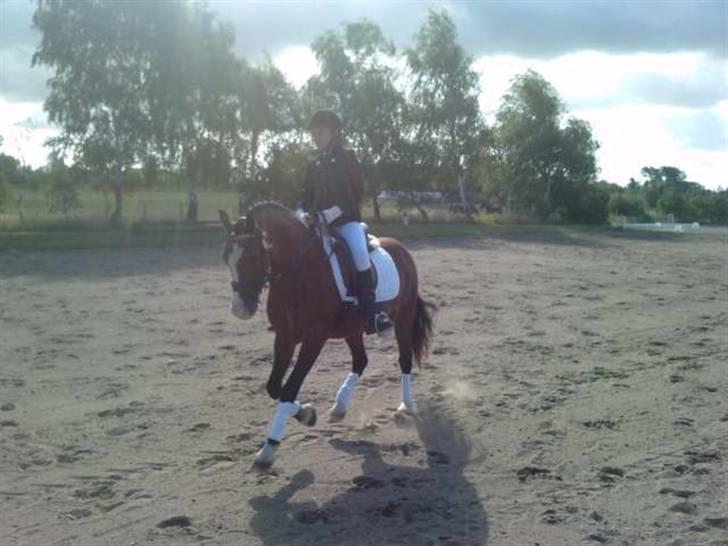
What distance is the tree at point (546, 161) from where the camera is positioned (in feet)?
204

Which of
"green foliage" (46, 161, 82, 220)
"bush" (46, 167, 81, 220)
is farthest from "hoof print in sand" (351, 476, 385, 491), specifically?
"bush" (46, 167, 81, 220)

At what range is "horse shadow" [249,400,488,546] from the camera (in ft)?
18.7

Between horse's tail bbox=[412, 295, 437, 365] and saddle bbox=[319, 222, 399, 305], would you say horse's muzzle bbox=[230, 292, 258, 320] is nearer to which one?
saddle bbox=[319, 222, 399, 305]

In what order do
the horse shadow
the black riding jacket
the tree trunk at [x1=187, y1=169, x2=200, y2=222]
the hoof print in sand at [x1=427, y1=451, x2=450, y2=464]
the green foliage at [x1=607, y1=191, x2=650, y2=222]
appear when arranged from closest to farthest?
the horse shadow, the hoof print in sand at [x1=427, y1=451, x2=450, y2=464], the black riding jacket, the tree trunk at [x1=187, y1=169, x2=200, y2=222], the green foliage at [x1=607, y1=191, x2=650, y2=222]

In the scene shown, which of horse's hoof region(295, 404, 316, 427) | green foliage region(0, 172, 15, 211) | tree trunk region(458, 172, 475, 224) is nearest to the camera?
horse's hoof region(295, 404, 316, 427)

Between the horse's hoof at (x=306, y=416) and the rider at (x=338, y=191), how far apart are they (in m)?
1.08

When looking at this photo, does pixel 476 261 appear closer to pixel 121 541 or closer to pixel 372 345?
pixel 372 345

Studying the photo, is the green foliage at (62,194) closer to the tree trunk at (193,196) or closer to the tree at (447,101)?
the tree trunk at (193,196)

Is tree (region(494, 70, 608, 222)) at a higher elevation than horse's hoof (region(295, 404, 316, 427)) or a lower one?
higher

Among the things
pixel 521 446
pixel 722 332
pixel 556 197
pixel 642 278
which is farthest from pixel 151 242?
pixel 556 197

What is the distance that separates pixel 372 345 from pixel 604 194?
55876mm

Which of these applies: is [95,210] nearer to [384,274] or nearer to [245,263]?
[384,274]

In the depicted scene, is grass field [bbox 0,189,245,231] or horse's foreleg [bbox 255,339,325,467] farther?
grass field [bbox 0,189,245,231]

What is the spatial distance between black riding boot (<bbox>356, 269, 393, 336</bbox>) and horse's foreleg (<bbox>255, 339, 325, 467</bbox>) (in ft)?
2.21
